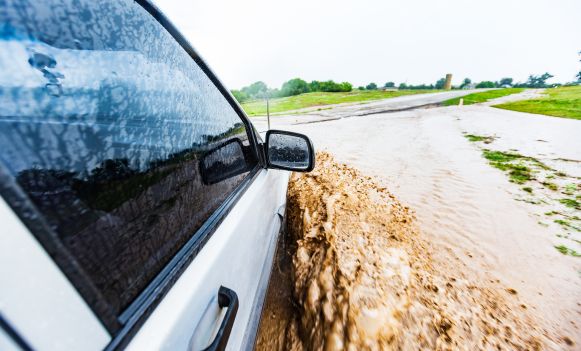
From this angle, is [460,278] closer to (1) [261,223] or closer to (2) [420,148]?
(1) [261,223]

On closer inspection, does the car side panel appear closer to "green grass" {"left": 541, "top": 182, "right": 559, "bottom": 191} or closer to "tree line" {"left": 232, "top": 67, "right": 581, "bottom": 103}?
"green grass" {"left": 541, "top": 182, "right": 559, "bottom": 191}

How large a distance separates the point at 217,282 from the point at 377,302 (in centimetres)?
142

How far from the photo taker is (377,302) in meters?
1.94

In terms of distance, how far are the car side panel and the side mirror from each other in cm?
17

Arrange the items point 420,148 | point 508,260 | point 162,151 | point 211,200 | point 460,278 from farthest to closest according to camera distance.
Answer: point 420,148, point 508,260, point 460,278, point 211,200, point 162,151

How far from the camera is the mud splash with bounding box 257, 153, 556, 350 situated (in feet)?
5.83

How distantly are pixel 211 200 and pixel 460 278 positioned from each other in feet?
11.2

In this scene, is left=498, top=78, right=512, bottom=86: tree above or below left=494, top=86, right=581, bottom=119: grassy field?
below

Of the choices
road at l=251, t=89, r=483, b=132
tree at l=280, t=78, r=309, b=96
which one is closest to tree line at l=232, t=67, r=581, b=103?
tree at l=280, t=78, r=309, b=96

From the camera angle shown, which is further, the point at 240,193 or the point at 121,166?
the point at 240,193

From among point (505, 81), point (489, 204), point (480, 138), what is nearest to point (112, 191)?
point (489, 204)

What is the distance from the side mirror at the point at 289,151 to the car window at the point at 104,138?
71cm

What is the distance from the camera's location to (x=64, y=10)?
0.68 m

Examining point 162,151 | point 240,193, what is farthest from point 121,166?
point 240,193
